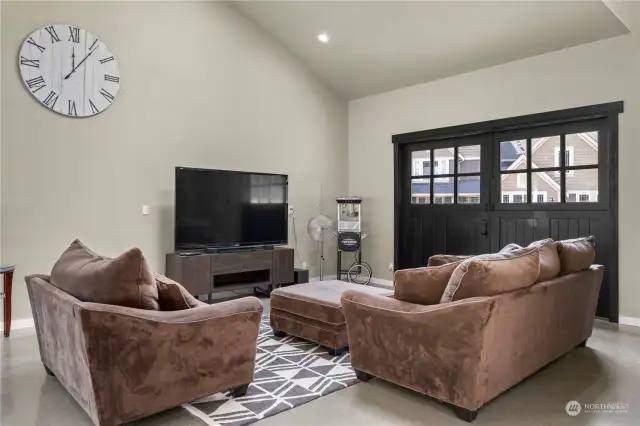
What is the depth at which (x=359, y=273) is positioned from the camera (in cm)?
672

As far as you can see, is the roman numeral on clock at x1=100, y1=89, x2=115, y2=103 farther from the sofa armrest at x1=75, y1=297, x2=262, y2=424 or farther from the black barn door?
the black barn door

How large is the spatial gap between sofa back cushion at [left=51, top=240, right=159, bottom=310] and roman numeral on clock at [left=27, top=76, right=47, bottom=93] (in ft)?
8.59

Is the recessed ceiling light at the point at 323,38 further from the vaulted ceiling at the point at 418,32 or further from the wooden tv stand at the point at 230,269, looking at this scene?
the wooden tv stand at the point at 230,269

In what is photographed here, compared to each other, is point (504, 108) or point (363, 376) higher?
point (504, 108)

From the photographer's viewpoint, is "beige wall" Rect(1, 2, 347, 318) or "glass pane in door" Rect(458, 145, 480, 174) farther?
"glass pane in door" Rect(458, 145, 480, 174)

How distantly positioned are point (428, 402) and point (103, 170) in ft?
12.4

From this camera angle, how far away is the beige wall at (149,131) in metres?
4.09

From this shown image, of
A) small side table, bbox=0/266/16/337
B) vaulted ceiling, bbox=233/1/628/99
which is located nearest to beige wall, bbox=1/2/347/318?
small side table, bbox=0/266/16/337

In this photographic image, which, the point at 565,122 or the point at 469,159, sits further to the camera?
the point at 469,159

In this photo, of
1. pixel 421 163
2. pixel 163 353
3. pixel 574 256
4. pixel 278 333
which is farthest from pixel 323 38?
pixel 163 353

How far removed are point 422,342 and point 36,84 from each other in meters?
4.06

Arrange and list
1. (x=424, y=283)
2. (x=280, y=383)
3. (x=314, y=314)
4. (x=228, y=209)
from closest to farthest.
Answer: (x=424, y=283) → (x=280, y=383) → (x=314, y=314) → (x=228, y=209)

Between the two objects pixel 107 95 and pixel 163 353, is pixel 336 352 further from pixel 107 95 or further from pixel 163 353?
pixel 107 95

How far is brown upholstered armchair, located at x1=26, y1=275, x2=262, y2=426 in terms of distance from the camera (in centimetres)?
203
